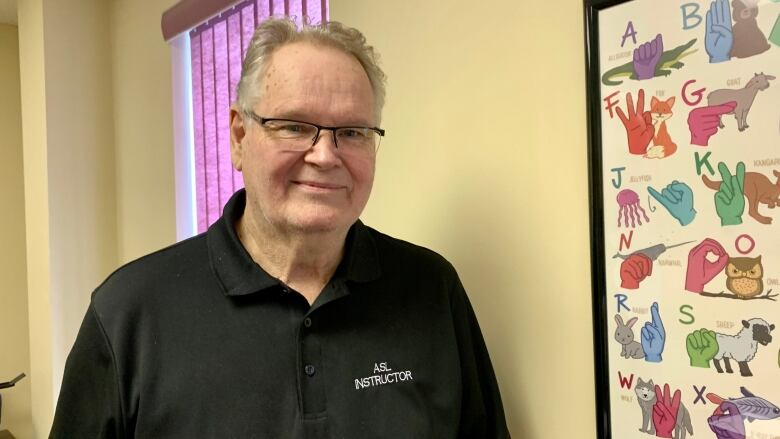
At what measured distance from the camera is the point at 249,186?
0.98 m

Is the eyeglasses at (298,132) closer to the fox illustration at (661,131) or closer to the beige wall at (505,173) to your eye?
the beige wall at (505,173)

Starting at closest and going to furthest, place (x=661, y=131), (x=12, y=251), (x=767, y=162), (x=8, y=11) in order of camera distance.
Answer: (x=767, y=162), (x=661, y=131), (x=8, y=11), (x=12, y=251)

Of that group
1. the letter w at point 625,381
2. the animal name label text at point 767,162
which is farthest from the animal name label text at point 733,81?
the letter w at point 625,381

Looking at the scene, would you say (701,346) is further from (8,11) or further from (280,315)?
(8,11)

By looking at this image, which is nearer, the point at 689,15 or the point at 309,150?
the point at 689,15

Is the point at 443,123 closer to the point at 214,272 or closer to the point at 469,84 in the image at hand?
the point at 469,84

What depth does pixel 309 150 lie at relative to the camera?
93 centimetres

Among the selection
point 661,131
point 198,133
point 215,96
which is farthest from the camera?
point 198,133

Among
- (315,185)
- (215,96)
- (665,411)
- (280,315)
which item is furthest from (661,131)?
(215,96)

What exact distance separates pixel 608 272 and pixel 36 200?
2.49 m

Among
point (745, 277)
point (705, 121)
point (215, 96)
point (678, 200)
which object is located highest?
point (215, 96)

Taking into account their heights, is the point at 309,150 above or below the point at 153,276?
above

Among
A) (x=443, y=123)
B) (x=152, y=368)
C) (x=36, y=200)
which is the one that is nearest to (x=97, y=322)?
(x=152, y=368)

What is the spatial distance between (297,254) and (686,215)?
1.91ft
